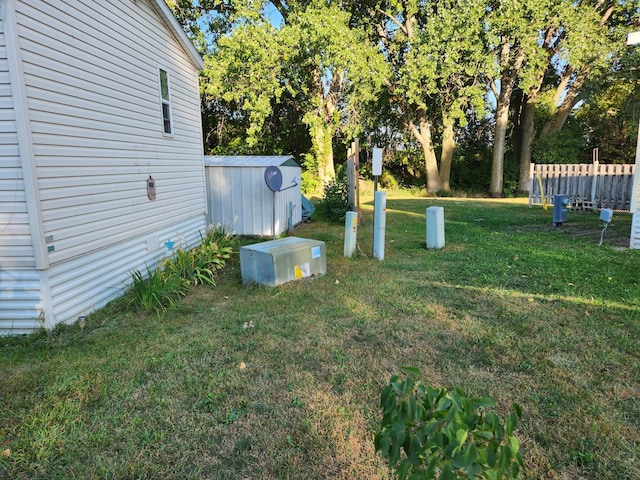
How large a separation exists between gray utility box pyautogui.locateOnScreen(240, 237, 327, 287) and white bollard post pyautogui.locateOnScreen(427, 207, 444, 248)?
2.52 meters

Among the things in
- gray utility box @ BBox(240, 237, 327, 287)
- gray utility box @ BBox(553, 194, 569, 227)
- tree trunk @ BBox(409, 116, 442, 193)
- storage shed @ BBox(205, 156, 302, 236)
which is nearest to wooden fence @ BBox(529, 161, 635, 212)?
gray utility box @ BBox(553, 194, 569, 227)

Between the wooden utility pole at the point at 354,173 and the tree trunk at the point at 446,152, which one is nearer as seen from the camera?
the wooden utility pole at the point at 354,173

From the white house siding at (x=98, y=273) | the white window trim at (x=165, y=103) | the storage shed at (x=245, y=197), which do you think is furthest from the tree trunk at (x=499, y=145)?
the white house siding at (x=98, y=273)

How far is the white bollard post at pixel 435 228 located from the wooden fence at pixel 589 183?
632cm

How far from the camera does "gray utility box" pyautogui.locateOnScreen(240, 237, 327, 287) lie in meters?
5.47

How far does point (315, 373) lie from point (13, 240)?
326 centimetres

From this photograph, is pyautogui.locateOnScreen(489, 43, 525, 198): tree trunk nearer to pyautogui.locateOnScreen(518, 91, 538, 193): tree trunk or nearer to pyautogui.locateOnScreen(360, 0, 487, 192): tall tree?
pyautogui.locateOnScreen(518, 91, 538, 193): tree trunk

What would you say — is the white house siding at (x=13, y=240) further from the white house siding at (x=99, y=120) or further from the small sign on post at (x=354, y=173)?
the small sign on post at (x=354, y=173)

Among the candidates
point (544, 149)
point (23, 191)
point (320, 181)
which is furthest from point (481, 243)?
point (544, 149)

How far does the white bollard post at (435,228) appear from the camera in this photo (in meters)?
7.45

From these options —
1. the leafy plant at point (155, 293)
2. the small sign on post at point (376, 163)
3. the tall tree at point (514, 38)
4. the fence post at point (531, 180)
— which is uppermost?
the tall tree at point (514, 38)

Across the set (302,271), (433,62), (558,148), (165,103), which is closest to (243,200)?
(165,103)

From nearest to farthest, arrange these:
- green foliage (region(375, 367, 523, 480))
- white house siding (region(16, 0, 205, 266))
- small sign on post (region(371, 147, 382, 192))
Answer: green foliage (region(375, 367, 523, 480)) < white house siding (region(16, 0, 205, 266)) < small sign on post (region(371, 147, 382, 192))

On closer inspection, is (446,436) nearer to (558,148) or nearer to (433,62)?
(433,62)
